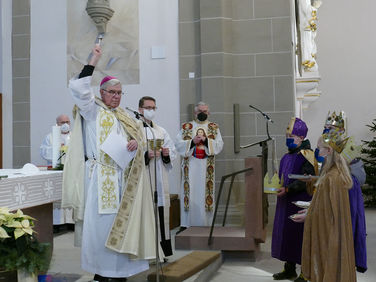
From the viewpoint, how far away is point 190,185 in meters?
7.35

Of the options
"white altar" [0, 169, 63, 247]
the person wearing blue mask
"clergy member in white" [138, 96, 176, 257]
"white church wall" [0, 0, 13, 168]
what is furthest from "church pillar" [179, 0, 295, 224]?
"white altar" [0, 169, 63, 247]

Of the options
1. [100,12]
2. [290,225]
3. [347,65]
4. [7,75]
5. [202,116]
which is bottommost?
[290,225]

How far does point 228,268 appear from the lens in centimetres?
552

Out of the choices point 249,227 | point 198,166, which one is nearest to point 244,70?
point 198,166

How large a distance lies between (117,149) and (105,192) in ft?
1.25

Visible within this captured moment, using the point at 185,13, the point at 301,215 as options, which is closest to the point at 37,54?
the point at 185,13

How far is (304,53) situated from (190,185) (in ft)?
15.7

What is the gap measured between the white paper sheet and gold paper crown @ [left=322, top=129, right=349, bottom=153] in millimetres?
1656

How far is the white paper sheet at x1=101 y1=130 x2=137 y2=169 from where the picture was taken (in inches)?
163

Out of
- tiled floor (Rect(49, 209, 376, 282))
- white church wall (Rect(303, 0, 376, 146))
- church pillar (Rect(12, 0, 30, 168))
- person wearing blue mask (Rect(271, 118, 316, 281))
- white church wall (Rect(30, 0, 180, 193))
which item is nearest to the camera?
tiled floor (Rect(49, 209, 376, 282))

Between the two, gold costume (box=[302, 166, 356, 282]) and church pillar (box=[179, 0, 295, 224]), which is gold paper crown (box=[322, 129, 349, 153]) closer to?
gold costume (box=[302, 166, 356, 282])

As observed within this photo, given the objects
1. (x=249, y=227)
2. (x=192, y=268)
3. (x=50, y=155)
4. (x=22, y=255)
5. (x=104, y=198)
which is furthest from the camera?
(x=50, y=155)

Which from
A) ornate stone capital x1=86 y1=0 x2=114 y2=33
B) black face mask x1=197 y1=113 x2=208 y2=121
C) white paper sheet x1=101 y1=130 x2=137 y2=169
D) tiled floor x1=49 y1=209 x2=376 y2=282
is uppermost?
ornate stone capital x1=86 y1=0 x2=114 y2=33

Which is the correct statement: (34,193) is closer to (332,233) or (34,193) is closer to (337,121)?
(332,233)
